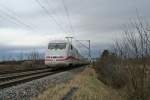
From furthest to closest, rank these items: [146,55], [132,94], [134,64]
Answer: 1. [132,94]
2. [134,64]
3. [146,55]

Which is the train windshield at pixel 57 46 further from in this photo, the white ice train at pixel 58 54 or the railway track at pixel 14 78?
the railway track at pixel 14 78

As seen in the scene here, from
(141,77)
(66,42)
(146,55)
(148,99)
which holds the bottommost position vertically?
(148,99)

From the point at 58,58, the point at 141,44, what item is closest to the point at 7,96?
the point at 141,44

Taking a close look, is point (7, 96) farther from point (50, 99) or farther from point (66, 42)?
point (66, 42)

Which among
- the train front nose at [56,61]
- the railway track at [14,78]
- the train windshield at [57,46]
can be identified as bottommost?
the railway track at [14,78]

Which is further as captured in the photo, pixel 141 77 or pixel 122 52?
pixel 122 52

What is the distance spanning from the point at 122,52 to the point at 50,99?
3.87 m

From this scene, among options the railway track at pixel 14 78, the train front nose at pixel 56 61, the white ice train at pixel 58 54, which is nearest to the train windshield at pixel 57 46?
the white ice train at pixel 58 54

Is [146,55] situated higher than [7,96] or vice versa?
[146,55]

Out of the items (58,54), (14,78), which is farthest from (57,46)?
(14,78)

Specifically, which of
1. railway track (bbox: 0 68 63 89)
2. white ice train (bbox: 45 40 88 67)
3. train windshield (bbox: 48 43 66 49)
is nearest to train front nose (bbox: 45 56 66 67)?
white ice train (bbox: 45 40 88 67)

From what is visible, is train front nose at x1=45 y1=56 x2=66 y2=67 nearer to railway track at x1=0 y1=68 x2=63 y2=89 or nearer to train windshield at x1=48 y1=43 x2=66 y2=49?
train windshield at x1=48 y1=43 x2=66 y2=49

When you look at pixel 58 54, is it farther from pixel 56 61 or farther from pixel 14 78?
pixel 14 78

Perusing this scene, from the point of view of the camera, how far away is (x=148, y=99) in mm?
12312
